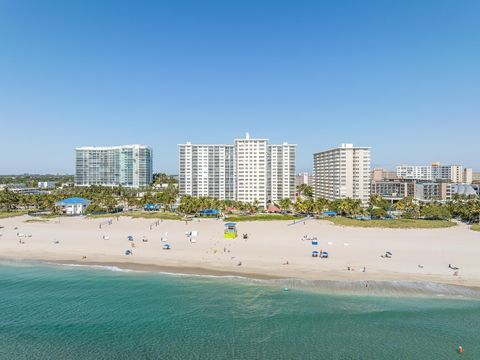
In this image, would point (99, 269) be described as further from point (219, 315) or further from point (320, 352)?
point (320, 352)

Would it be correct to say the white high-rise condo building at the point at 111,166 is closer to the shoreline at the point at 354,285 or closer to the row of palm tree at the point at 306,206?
the row of palm tree at the point at 306,206

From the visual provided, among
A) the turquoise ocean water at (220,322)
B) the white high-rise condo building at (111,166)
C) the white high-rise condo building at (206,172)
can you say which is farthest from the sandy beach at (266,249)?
the white high-rise condo building at (111,166)

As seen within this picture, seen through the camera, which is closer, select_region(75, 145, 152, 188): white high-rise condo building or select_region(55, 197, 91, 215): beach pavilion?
select_region(55, 197, 91, 215): beach pavilion

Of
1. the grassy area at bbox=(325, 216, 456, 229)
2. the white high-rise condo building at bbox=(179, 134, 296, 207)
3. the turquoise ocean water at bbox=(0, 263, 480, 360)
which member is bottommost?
the turquoise ocean water at bbox=(0, 263, 480, 360)

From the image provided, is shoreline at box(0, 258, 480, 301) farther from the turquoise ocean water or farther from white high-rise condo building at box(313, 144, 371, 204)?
white high-rise condo building at box(313, 144, 371, 204)

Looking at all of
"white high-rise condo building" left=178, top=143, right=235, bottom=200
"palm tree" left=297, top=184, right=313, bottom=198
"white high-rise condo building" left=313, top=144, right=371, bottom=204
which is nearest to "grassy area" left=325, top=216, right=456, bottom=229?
"white high-rise condo building" left=313, top=144, right=371, bottom=204

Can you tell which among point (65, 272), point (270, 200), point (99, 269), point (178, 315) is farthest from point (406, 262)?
point (270, 200)

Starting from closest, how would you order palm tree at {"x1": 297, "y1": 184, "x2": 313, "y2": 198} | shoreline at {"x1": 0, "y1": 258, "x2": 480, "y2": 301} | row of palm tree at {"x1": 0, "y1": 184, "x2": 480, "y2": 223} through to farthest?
1. shoreline at {"x1": 0, "y1": 258, "x2": 480, "y2": 301}
2. row of palm tree at {"x1": 0, "y1": 184, "x2": 480, "y2": 223}
3. palm tree at {"x1": 297, "y1": 184, "x2": 313, "y2": 198}
